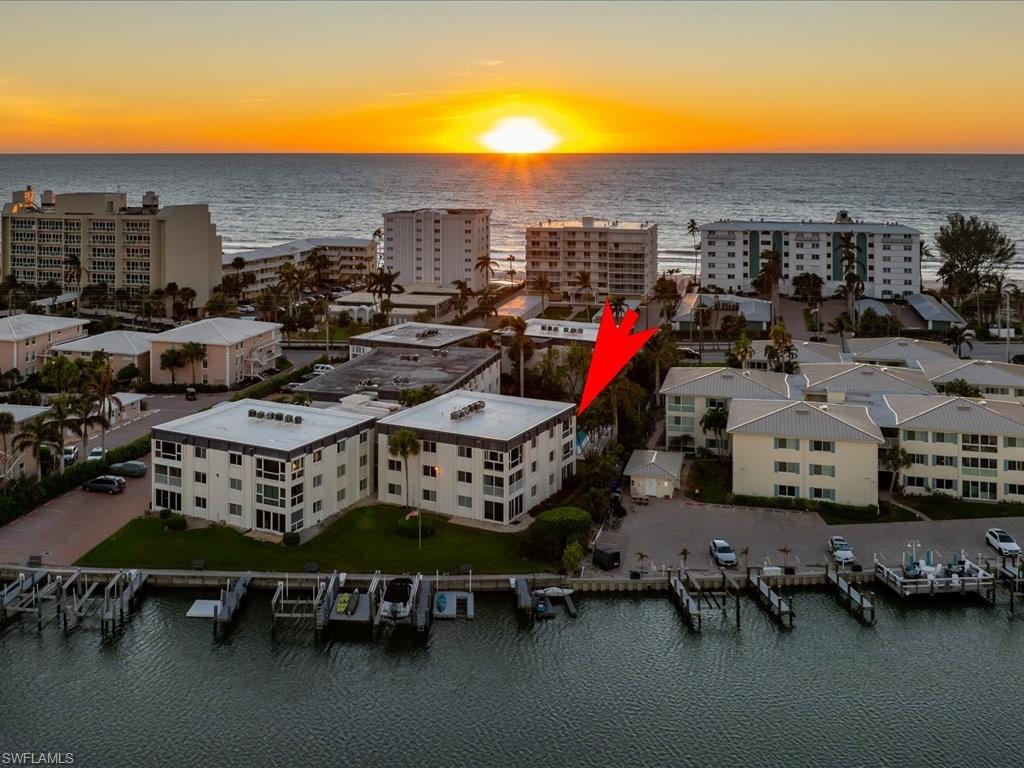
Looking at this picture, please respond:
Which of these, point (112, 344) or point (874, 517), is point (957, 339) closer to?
point (874, 517)

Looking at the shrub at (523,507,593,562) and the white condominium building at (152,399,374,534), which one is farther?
the white condominium building at (152,399,374,534)

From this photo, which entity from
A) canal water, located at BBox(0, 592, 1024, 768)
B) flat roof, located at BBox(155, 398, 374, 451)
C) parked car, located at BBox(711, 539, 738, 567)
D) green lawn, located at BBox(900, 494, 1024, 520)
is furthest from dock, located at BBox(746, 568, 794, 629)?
flat roof, located at BBox(155, 398, 374, 451)

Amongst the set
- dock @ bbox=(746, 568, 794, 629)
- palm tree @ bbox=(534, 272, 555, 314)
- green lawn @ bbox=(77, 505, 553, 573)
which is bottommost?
dock @ bbox=(746, 568, 794, 629)

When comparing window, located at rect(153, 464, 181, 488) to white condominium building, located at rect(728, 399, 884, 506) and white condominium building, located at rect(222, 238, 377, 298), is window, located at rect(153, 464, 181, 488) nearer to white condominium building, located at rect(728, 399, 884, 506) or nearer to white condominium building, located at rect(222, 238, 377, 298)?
white condominium building, located at rect(728, 399, 884, 506)

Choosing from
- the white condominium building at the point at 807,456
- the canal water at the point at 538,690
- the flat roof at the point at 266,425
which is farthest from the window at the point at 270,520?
the white condominium building at the point at 807,456

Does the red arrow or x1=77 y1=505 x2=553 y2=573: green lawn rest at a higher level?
the red arrow

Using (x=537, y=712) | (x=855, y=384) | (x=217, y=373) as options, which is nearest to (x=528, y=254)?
(x=217, y=373)

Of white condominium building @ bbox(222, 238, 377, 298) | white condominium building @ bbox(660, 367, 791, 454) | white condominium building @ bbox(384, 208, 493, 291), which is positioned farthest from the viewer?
white condominium building @ bbox(384, 208, 493, 291)

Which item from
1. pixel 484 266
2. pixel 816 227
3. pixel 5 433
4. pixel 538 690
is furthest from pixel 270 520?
pixel 816 227
